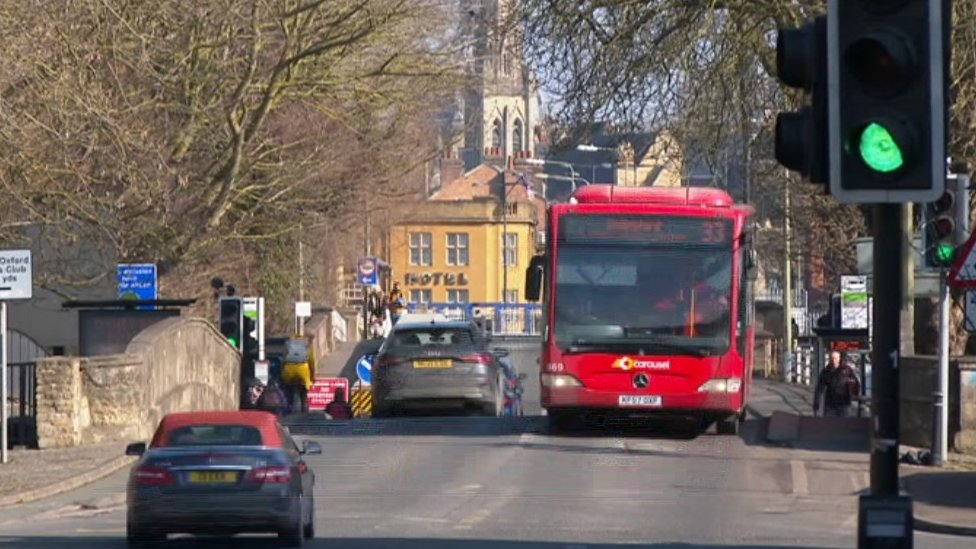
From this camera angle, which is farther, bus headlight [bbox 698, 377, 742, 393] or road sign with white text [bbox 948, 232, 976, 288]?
bus headlight [bbox 698, 377, 742, 393]

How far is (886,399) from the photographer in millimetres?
8156

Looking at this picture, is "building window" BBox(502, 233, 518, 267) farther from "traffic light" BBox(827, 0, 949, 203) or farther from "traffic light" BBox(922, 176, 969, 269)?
"traffic light" BBox(827, 0, 949, 203)

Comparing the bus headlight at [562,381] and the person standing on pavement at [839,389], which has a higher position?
the bus headlight at [562,381]

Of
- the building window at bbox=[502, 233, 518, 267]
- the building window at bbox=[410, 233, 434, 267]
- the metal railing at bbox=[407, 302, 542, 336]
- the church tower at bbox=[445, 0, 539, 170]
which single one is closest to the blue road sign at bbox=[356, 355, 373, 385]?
the church tower at bbox=[445, 0, 539, 170]

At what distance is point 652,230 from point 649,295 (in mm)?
861

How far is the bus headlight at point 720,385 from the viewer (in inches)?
1013

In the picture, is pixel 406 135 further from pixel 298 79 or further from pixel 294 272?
pixel 294 272

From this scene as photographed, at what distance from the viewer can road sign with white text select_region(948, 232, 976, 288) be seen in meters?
21.2

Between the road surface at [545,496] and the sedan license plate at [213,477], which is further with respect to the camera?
the road surface at [545,496]

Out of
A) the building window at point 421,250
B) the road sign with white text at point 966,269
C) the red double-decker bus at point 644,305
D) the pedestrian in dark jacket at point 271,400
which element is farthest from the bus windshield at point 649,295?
the building window at point 421,250

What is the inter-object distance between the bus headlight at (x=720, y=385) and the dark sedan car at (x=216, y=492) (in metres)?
10.5

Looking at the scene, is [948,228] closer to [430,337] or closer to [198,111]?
[430,337]

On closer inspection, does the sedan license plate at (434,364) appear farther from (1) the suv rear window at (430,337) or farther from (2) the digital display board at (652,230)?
(2) the digital display board at (652,230)

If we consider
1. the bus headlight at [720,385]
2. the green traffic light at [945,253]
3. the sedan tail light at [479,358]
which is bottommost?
the bus headlight at [720,385]
